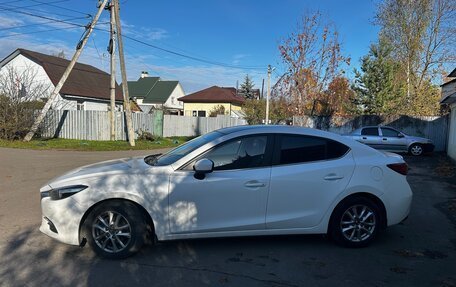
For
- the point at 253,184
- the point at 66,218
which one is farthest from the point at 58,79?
the point at 253,184

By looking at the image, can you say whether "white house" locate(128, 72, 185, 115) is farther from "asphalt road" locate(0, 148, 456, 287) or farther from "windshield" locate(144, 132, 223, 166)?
"asphalt road" locate(0, 148, 456, 287)

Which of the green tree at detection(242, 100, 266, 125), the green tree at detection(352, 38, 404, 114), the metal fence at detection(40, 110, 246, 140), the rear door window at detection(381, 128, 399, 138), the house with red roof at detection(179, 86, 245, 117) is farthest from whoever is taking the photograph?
the house with red roof at detection(179, 86, 245, 117)

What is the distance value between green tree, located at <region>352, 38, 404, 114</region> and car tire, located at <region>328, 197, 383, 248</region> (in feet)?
111

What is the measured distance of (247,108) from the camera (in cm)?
5134

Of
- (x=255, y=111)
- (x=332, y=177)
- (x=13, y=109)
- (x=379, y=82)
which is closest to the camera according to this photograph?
(x=332, y=177)

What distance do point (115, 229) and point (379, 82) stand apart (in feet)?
126

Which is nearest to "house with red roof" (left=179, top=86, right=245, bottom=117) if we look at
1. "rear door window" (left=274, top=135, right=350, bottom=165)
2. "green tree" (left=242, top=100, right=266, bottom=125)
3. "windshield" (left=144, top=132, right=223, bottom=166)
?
"green tree" (left=242, top=100, right=266, bottom=125)

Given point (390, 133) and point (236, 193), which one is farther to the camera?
point (390, 133)

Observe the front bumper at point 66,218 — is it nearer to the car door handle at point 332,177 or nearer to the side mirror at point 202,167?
the side mirror at point 202,167

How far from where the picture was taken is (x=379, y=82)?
39469mm

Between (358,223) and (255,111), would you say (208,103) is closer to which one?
(255,111)

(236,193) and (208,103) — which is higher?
(208,103)

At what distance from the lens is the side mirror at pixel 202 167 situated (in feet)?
15.8

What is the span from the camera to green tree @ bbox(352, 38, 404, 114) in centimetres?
3791
